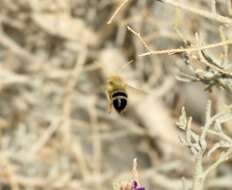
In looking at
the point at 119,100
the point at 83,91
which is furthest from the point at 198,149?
the point at 83,91

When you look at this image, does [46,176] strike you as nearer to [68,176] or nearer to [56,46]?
[68,176]

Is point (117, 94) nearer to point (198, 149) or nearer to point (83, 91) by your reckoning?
point (198, 149)

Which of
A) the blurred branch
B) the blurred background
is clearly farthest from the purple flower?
the blurred background

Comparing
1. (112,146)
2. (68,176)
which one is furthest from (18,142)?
(112,146)

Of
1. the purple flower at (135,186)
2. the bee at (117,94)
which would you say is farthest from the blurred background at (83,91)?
the purple flower at (135,186)

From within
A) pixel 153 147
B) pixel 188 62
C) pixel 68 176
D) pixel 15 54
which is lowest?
pixel 188 62

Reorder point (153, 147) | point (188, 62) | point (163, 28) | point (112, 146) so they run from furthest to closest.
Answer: point (112, 146) < point (153, 147) < point (163, 28) < point (188, 62)

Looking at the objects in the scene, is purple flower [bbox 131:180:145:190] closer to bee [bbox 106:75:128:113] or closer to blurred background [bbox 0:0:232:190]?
bee [bbox 106:75:128:113]

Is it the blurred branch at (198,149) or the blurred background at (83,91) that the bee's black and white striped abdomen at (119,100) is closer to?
the blurred branch at (198,149)
